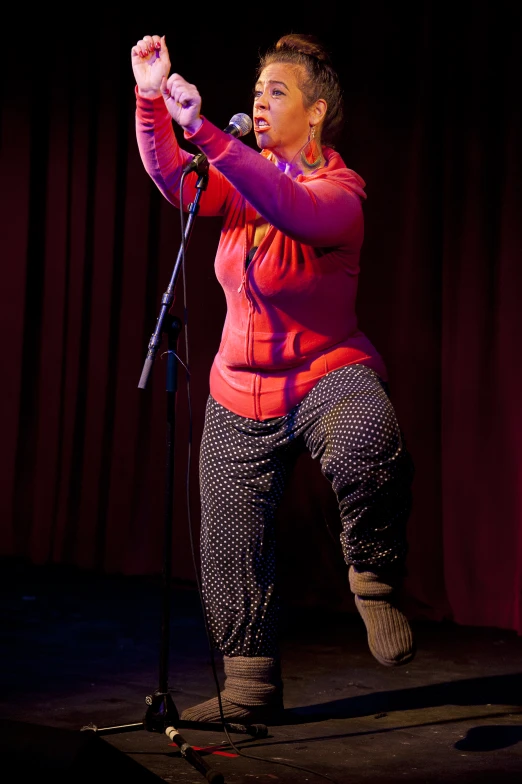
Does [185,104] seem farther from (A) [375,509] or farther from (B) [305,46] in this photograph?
(A) [375,509]

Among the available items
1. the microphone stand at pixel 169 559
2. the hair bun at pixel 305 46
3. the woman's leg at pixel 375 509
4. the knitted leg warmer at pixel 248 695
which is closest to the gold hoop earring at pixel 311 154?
the hair bun at pixel 305 46

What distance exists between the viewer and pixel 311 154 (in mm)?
2469

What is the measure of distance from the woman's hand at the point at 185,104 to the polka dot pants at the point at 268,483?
69 cm

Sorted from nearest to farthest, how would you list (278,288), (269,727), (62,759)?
(62,759) < (278,288) < (269,727)

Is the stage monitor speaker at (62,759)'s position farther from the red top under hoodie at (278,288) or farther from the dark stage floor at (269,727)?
the red top under hoodie at (278,288)

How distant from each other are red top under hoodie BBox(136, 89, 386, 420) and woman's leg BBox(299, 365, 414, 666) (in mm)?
228

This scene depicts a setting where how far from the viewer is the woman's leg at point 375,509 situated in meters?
2.19

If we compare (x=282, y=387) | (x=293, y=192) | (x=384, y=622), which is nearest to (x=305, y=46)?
(x=293, y=192)

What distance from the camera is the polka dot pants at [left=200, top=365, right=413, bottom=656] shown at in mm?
2219

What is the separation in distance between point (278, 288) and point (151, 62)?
1.91 ft

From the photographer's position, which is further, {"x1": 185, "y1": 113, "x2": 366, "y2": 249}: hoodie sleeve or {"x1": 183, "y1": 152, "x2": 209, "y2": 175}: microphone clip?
{"x1": 183, "y1": 152, "x2": 209, "y2": 175}: microphone clip

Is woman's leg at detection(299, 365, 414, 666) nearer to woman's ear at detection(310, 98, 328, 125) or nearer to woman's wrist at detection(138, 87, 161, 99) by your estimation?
woman's ear at detection(310, 98, 328, 125)

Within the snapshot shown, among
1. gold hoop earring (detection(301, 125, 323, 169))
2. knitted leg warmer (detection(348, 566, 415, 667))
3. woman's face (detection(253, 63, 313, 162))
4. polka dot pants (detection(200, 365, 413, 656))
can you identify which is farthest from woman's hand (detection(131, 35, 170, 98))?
knitted leg warmer (detection(348, 566, 415, 667))

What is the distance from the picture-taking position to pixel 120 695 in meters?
2.80
